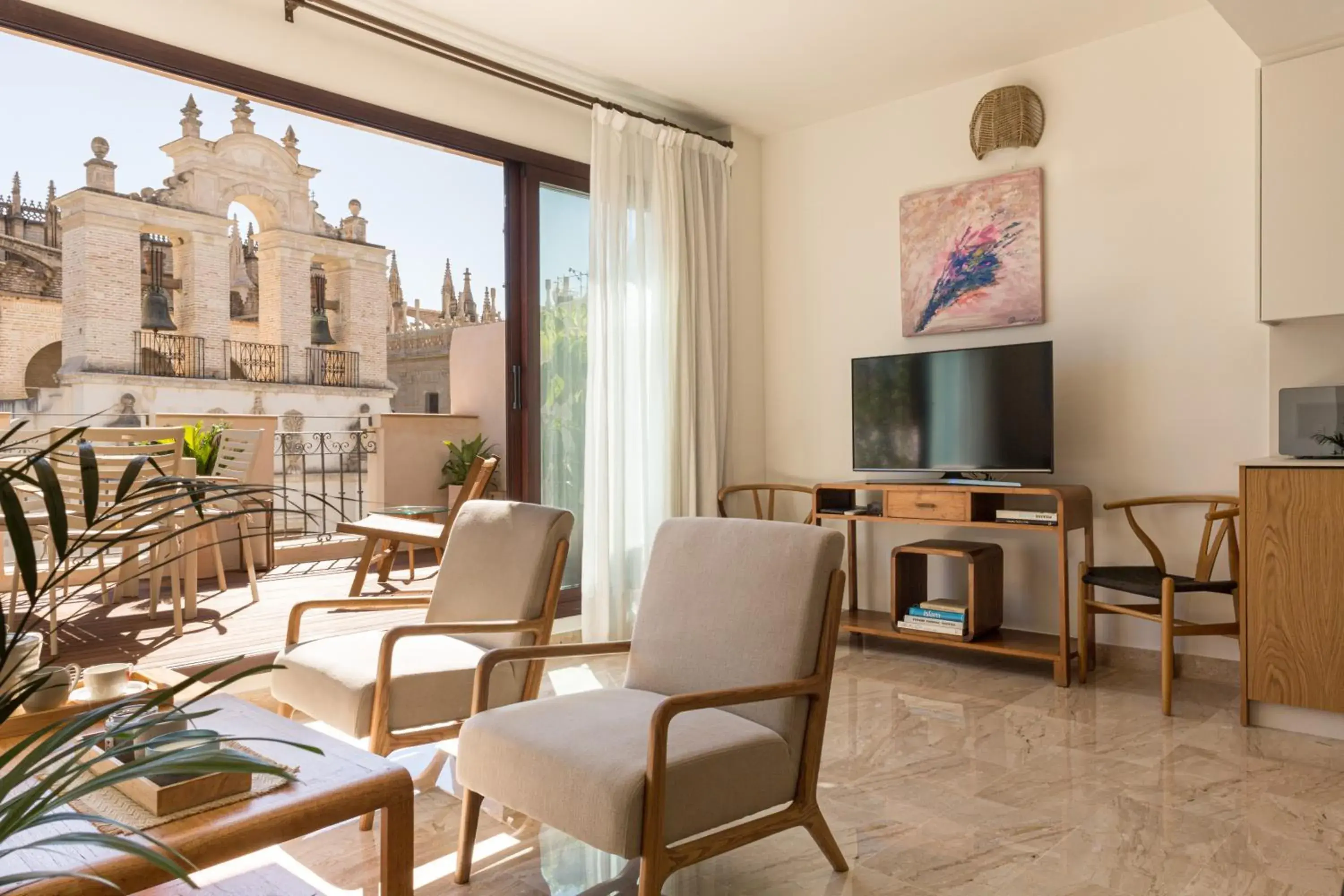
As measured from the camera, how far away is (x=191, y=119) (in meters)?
12.8

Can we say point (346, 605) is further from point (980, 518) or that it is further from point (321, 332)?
point (321, 332)

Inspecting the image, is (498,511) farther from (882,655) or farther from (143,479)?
(882,655)

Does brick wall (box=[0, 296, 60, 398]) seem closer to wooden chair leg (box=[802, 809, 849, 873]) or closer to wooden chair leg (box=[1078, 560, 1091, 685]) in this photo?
wooden chair leg (box=[1078, 560, 1091, 685])

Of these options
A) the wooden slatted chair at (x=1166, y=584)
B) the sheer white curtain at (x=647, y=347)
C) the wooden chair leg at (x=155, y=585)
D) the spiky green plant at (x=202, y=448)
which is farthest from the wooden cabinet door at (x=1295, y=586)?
the spiky green plant at (x=202, y=448)

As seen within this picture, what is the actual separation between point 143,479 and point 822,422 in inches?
132

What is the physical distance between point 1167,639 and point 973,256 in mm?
2010

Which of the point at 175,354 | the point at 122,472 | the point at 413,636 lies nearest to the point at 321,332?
the point at 175,354

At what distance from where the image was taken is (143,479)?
12.4ft

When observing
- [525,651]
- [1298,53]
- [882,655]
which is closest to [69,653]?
[525,651]

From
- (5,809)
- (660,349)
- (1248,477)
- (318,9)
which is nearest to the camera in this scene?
(5,809)

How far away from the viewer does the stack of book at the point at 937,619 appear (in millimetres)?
4004

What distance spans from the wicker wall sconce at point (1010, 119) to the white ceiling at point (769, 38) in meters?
0.17

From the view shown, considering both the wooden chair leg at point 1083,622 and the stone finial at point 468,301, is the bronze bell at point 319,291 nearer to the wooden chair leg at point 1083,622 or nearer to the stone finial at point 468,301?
the stone finial at point 468,301

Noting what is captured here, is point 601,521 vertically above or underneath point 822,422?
underneath
